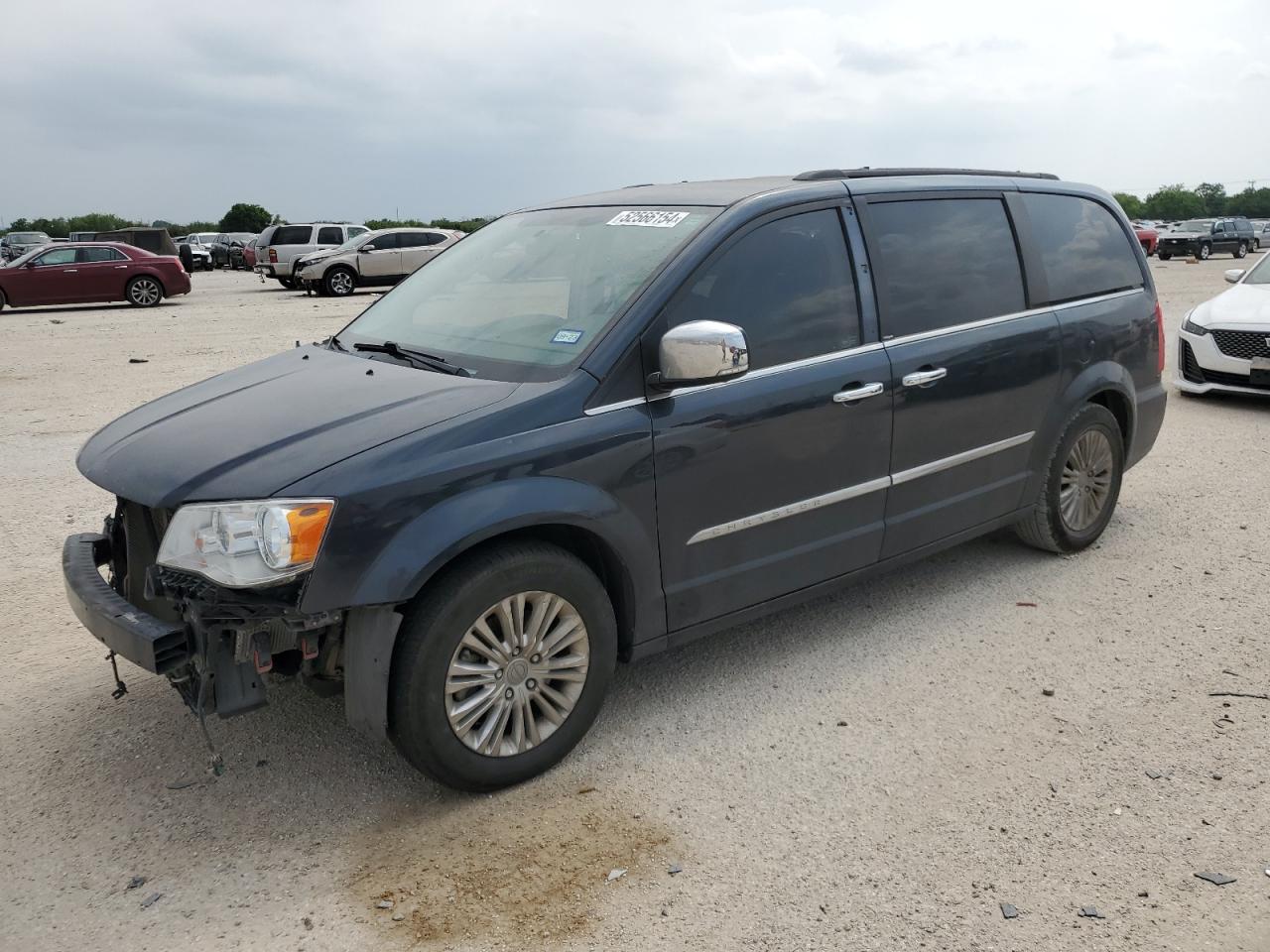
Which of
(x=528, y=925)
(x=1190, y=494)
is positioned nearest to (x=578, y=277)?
(x=528, y=925)

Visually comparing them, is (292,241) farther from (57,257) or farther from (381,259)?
(57,257)

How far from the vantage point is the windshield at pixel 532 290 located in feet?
11.9

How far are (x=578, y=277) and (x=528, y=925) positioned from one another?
2.20 meters

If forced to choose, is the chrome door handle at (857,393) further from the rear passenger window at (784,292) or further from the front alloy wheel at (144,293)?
the front alloy wheel at (144,293)

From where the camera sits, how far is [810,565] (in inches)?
158

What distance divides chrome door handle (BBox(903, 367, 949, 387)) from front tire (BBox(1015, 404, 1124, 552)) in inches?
41.6

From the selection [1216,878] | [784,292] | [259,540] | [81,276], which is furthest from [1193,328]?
[81,276]

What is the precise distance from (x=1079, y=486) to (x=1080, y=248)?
1.17 meters

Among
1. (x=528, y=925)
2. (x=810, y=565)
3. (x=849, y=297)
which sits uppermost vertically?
(x=849, y=297)

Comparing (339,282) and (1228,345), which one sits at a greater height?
(339,282)

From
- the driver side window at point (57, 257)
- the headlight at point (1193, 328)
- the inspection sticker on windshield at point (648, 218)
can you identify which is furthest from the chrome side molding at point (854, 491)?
the driver side window at point (57, 257)

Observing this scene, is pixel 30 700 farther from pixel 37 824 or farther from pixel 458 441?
pixel 458 441

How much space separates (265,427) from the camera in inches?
130

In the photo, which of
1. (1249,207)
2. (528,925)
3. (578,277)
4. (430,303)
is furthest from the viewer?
(1249,207)
